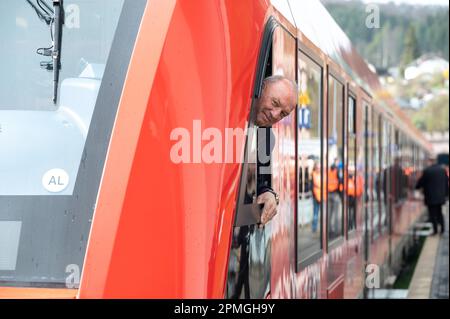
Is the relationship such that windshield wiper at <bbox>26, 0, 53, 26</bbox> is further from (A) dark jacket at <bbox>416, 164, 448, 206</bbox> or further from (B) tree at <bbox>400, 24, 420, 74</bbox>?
(B) tree at <bbox>400, 24, 420, 74</bbox>

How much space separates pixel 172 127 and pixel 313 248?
2581 millimetres

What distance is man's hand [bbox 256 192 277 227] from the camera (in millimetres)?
3820

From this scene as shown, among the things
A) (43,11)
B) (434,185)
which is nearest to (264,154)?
(43,11)

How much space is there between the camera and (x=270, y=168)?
413cm

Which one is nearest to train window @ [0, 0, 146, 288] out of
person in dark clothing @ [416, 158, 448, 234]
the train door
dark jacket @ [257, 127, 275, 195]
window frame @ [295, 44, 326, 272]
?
the train door

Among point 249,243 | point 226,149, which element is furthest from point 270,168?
point 226,149

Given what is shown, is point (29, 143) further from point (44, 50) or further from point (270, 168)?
point (270, 168)

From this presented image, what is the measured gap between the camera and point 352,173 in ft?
25.8

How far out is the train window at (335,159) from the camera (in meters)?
6.27

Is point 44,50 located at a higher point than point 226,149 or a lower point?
higher

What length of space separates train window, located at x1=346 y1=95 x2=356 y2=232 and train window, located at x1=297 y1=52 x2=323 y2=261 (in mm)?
1710

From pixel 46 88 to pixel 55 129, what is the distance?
0.61 feet

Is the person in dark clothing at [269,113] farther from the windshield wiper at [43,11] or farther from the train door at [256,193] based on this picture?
the windshield wiper at [43,11]

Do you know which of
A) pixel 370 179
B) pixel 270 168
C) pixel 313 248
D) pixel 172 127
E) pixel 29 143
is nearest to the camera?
pixel 172 127
